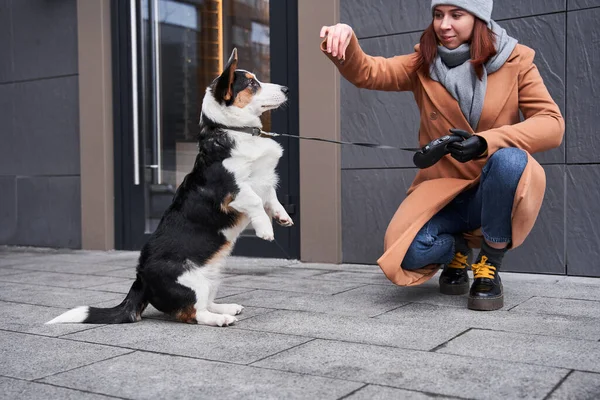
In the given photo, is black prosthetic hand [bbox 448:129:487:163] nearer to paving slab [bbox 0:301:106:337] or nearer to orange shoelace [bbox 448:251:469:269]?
orange shoelace [bbox 448:251:469:269]

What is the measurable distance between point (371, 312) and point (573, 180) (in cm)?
186

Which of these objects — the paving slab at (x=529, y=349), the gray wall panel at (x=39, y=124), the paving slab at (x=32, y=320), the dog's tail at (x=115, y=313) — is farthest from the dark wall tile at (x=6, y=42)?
the paving slab at (x=529, y=349)

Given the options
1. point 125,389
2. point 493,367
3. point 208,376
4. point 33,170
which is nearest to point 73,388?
point 125,389

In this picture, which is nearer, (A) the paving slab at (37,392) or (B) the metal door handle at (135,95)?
(A) the paving slab at (37,392)

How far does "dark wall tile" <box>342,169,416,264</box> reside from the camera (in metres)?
5.09

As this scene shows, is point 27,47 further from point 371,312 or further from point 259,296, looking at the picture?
point 371,312

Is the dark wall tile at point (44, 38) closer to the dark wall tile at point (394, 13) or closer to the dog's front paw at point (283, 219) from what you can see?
the dark wall tile at point (394, 13)

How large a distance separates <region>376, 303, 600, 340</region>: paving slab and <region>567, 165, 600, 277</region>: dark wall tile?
128 centimetres

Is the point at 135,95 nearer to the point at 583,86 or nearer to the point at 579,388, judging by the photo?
the point at 583,86

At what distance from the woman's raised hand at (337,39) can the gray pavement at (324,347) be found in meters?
1.30

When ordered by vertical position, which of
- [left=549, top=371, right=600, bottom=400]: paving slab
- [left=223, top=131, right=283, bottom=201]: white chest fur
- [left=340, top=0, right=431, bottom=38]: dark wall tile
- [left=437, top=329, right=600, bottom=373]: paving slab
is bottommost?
[left=437, top=329, right=600, bottom=373]: paving slab

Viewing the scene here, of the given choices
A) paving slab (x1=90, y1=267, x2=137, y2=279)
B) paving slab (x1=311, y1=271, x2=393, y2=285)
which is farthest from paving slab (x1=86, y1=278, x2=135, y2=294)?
paving slab (x1=311, y1=271, x2=393, y2=285)

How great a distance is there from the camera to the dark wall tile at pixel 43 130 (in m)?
6.84

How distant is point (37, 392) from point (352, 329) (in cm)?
136
